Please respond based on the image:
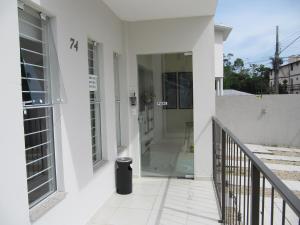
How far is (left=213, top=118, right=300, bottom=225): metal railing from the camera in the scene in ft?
3.50

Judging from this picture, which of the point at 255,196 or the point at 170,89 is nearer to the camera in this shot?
the point at 255,196

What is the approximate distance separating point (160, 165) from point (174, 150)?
363 mm

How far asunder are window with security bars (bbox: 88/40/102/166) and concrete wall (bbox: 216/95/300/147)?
18.3 feet

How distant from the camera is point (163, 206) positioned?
3570mm

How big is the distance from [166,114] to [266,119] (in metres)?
4.77

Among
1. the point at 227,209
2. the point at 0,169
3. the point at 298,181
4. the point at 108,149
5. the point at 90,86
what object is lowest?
the point at 298,181

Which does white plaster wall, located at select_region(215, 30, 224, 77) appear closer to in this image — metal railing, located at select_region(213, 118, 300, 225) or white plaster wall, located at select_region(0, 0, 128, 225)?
white plaster wall, located at select_region(0, 0, 128, 225)

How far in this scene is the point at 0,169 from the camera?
1.68 metres

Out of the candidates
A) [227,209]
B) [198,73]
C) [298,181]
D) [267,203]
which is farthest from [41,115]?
[298,181]

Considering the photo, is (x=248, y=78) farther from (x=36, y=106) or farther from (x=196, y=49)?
(x=36, y=106)

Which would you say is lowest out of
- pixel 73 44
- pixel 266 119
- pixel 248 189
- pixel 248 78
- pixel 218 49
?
pixel 266 119

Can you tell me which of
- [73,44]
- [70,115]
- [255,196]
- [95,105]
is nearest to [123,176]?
[95,105]

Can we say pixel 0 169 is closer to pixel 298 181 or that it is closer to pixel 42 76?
pixel 42 76

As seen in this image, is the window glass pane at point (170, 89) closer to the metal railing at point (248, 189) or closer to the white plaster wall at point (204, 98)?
the white plaster wall at point (204, 98)
